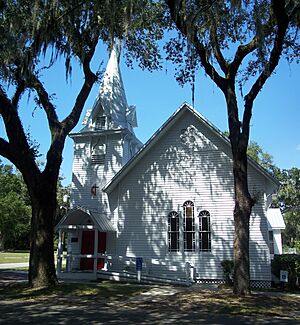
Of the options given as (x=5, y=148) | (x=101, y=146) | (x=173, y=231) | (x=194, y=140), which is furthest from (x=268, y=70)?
(x=101, y=146)

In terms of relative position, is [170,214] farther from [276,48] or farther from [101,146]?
[276,48]

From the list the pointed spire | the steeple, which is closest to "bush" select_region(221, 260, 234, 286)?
the steeple

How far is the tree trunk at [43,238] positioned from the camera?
1351 cm

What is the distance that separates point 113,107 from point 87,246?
8508 mm

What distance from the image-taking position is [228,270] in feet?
54.2

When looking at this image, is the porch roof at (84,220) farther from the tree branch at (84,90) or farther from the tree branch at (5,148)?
the tree branch at (5,148)

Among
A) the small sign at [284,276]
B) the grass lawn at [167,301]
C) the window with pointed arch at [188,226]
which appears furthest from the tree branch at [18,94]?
the small sign at [284,276]

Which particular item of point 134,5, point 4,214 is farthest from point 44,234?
point 4,214

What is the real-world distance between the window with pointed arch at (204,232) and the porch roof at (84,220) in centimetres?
454

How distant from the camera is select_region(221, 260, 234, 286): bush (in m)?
16.4

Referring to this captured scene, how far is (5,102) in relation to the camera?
45.4 feet

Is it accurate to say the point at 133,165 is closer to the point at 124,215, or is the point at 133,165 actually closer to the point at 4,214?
the point at 124,215

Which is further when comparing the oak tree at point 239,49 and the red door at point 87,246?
the red door at point 87,246

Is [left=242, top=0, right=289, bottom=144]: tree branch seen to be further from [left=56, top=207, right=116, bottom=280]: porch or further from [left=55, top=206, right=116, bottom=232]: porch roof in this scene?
[left=56, top=207, right=116, bottom=280]: porch
